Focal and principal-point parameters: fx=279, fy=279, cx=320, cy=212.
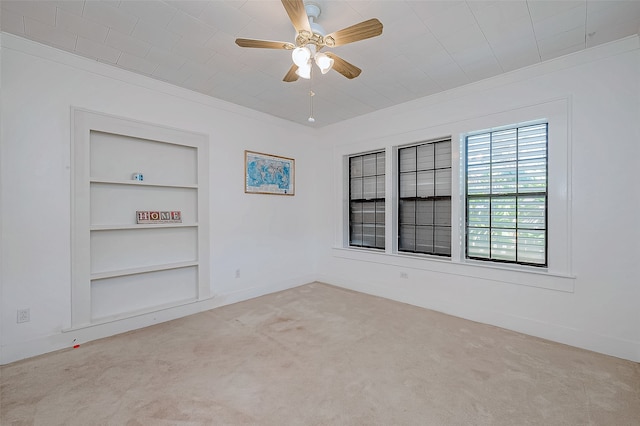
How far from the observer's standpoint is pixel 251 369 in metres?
2.37

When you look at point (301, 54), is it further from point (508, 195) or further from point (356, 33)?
point (508, 195)

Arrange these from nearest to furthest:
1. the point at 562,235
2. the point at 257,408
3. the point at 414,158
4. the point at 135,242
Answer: the point at 257,408 → the point at 562,235 → the point at 135,242 → the point at 414,158

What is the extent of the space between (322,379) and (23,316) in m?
2.78

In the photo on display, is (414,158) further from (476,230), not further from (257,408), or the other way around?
(257,408)

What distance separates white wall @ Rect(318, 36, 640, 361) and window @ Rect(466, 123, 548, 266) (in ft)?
0.52

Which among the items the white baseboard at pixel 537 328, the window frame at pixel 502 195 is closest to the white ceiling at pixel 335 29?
the window frame at pixel 502 195

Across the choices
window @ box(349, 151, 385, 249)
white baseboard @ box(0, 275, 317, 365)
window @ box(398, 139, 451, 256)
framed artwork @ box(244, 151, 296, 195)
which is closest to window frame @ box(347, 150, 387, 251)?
window @ box(349, 151, 385, 249)

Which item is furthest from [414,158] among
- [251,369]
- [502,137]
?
[251,369]

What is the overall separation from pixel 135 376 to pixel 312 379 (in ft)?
4.72

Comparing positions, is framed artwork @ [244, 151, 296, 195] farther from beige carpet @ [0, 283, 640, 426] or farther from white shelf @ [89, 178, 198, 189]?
beige carpet @ [0, 283, 640, 426]

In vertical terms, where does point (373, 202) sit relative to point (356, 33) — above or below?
below

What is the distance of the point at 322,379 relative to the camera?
7.30 feet

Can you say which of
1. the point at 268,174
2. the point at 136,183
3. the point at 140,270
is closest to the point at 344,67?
the point at 268,174

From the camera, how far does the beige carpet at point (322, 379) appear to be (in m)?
1.84
